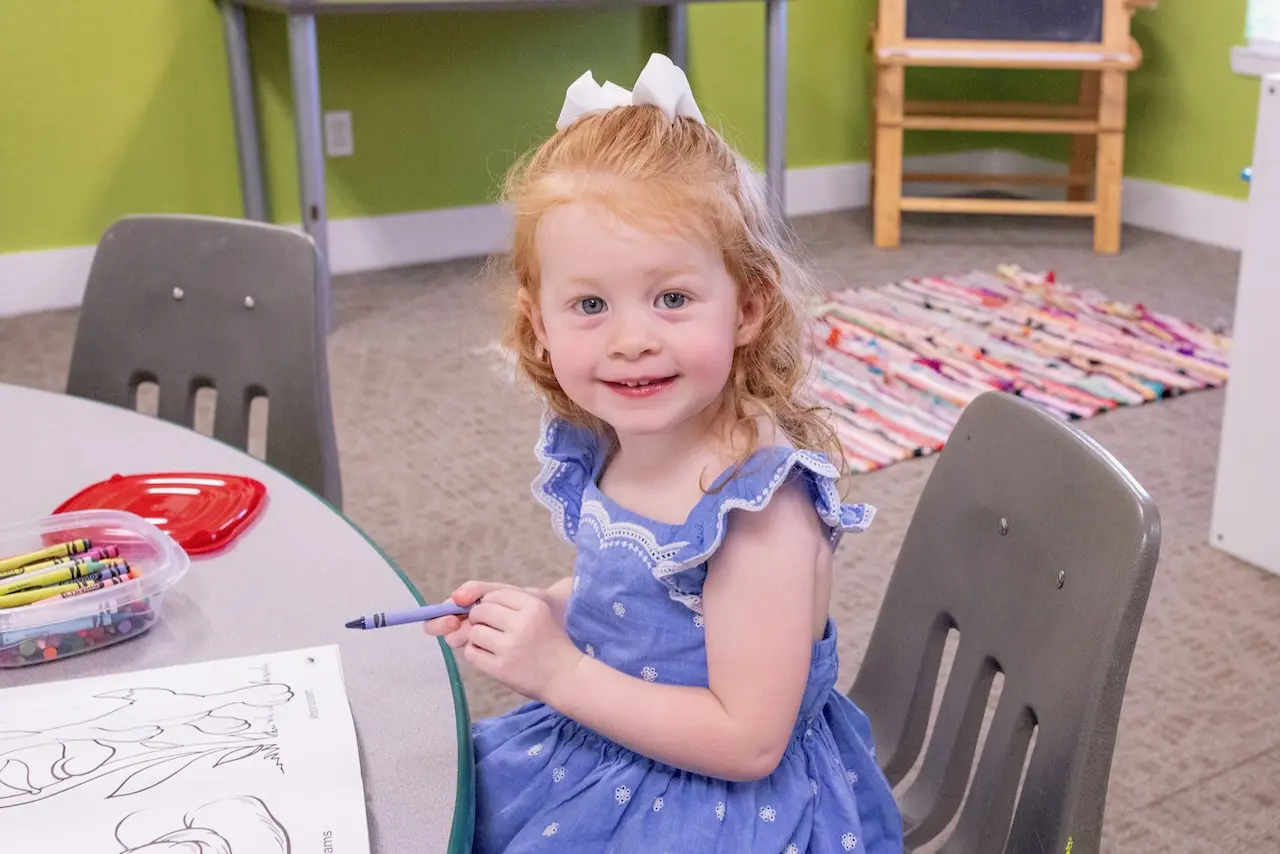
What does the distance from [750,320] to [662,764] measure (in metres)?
0.29

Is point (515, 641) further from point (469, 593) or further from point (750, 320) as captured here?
point (750, 320)

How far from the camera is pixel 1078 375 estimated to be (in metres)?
Answer: 2.90

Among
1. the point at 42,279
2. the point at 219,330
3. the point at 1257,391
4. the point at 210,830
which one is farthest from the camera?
the point at 42,279

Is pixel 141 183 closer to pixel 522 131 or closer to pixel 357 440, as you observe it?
pixel 522 131

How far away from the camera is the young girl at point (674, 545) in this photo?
79 centimetres

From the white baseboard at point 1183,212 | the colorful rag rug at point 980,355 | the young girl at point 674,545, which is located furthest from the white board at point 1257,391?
the white baseboard at point 1183,212

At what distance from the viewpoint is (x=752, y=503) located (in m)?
0.80

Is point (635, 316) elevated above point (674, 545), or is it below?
above

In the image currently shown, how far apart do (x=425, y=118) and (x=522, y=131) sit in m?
0.29

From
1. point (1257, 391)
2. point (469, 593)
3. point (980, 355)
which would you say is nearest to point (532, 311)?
point (469, 593)

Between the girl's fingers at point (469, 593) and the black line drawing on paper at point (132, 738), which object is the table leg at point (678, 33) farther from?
the black line drawing on paper at point (132, 738)

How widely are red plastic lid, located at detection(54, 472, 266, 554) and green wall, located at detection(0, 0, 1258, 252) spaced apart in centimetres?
229

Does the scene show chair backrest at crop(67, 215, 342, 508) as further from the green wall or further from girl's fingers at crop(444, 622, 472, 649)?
the green wall

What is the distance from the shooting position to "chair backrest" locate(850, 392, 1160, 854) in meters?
0.74
